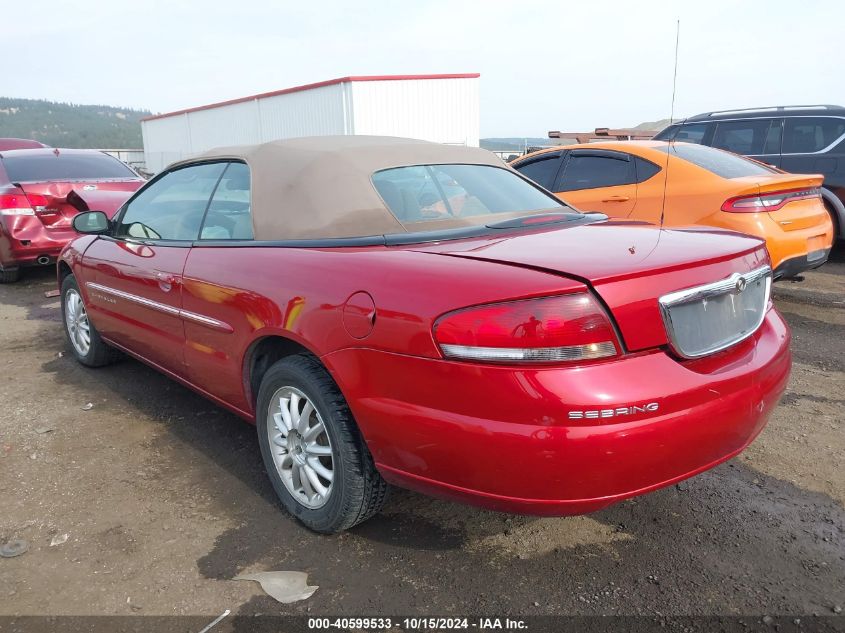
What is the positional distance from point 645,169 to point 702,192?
65 cm

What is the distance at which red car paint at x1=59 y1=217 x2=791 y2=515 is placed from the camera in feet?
5.99

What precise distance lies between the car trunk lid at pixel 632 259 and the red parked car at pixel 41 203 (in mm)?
5664

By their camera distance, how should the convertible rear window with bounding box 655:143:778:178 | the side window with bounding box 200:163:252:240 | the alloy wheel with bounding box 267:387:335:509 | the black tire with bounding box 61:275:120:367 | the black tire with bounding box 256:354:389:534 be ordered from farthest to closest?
the convertible rear window with bounding box 655:143:778:178 < the black tire with bounding box 61:275:120:367 < the side window with bounding box 200:163:252:240 < the alloy wheel with bounding box 267:387:335:509 < the black tire with bounding box 256:354:389:534

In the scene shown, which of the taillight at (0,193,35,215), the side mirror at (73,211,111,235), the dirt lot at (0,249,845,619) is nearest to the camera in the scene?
the dirt lot at (0,249,845,619)

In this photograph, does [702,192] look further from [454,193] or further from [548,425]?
[548,425]

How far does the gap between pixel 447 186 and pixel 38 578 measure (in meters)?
2.17

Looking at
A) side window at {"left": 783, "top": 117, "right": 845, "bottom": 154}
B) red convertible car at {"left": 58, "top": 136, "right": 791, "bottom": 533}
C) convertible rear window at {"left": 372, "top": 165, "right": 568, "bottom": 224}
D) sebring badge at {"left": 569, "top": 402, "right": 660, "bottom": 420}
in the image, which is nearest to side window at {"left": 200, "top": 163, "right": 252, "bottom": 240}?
red convertible car at {"left": 58, "top": 136, "right": 791, "bottom": 533}

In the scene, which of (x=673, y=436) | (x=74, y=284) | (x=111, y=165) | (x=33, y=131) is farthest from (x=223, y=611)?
(x=33, y=131)

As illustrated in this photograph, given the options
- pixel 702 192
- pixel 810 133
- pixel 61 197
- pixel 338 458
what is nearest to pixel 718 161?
pixel 702 192

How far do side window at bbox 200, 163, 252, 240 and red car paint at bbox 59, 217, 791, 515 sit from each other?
461 millimetres

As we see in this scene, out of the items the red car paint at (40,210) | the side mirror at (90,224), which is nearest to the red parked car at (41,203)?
the red car paint at (40,210)

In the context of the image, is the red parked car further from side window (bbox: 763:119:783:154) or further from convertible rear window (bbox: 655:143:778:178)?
side window (bbox: 763:119:783:154)

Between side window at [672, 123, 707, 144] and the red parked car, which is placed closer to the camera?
the red parked car

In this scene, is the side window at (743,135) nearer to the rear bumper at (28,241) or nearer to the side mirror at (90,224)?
the side mirror at (90,224)
